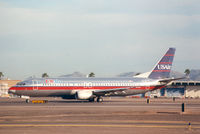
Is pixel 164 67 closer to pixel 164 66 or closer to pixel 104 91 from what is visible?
pixel 164 66

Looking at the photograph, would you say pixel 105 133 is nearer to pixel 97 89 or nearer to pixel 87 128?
pixel 87 128

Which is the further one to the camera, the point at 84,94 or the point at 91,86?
the point at 91,86

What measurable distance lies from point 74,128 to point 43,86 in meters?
43.9

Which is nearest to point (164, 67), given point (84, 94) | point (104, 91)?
point (104, 91)

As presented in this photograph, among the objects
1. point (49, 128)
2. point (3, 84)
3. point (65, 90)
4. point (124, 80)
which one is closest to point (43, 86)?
point (65, 90)

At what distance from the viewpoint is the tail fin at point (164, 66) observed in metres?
78.0

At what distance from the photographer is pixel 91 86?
72.4 metres

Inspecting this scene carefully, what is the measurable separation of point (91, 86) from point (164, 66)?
17.6 metres

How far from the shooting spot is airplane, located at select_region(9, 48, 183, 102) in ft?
227

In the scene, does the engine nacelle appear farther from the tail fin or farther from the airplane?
the tail fin

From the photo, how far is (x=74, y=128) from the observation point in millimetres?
26891

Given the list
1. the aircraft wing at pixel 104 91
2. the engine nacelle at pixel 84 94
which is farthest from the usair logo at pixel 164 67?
the engine nacelle at pixel 84 94

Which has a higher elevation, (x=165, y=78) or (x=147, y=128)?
(x=165, y=78)

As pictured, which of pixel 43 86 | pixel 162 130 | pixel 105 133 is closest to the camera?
pixel 105 133
